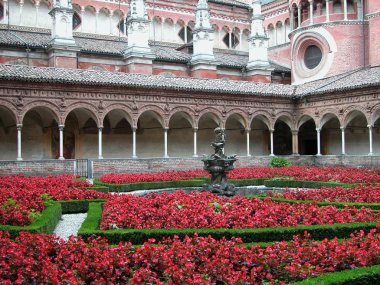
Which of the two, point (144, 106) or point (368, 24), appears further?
point (368, 24)

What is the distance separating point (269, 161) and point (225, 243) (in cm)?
2701

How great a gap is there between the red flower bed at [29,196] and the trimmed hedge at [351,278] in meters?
6.25

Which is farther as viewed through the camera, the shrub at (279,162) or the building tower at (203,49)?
the building tower at (203,49)

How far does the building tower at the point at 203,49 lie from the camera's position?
37.7 m

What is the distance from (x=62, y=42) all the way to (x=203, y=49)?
10.9 metres

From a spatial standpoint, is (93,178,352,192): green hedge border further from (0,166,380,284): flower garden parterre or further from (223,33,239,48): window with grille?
(223,33,239,48): window with grille

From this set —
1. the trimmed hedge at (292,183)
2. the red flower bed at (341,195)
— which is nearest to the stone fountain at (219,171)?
the red flower bed at (341,195)

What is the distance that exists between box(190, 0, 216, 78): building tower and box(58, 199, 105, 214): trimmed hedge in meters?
24.4

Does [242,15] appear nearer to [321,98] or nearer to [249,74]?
[249,74]

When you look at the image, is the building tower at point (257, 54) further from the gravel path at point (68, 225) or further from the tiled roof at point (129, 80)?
the gravel path at point (68, 225)

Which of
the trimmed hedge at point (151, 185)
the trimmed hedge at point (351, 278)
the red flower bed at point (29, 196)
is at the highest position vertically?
the red flower bed at point (29, 196)

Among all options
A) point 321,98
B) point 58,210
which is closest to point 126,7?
point 321,98

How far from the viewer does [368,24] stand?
38.5 m

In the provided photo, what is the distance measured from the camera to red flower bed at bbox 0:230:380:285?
20.4 ft
